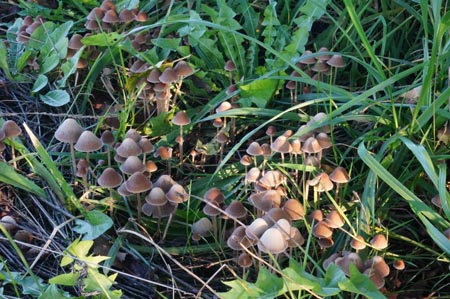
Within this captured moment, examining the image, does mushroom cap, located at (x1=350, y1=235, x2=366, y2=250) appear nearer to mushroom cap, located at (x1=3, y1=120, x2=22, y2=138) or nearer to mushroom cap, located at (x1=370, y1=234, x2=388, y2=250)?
mushroom cap, located at (x1=370, y1=234, x2=388, y2=250)

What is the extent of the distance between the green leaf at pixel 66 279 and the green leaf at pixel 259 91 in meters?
1.29

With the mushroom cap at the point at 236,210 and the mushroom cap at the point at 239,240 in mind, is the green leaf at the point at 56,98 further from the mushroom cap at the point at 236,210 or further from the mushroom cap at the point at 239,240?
the mushroom cap at the point at 239,240

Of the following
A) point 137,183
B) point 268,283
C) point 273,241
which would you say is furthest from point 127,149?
point 268,283

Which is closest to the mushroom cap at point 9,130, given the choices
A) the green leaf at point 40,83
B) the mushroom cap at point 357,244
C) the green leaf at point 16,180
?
the green leaf at point 16,180

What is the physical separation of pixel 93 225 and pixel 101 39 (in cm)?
114

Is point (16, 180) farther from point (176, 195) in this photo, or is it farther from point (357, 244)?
point (357, 244)

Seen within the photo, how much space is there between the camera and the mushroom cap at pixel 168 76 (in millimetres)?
3219

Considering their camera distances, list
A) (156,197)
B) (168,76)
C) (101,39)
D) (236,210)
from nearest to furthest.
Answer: (236,210), (156,197), (168,76), (101,39)

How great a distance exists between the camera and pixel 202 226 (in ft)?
9.08

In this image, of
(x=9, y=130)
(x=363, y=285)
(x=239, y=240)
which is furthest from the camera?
(x=9, y=130)

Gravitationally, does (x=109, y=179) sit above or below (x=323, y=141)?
below

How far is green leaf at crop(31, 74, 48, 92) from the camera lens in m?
3.57

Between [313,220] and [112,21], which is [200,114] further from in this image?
[313,220]

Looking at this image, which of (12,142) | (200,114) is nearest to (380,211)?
(200,114)
